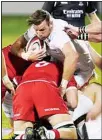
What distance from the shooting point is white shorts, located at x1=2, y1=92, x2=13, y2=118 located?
84.1 inches

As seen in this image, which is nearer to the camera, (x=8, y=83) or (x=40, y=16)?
(x=40, y=16)

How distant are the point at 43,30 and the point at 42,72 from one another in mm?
173

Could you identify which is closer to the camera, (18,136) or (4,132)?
(18,136)

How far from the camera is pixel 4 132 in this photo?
218 cm

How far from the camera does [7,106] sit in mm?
2145

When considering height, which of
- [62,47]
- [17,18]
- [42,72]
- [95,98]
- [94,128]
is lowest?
[94,128]

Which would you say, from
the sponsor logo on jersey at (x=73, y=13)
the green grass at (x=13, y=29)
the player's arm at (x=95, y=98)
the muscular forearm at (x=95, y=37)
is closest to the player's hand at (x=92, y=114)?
the player's arm at (x=95, y=98)

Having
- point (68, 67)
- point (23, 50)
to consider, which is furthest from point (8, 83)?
point (68, 67)

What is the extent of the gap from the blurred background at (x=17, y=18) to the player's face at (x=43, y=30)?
0.07 metres

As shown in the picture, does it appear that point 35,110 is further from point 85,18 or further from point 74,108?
point 85,18

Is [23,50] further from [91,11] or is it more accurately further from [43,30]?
[91,11]

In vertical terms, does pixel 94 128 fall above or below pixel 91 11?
below

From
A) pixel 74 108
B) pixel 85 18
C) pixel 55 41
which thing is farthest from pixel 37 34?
pixel 74 108

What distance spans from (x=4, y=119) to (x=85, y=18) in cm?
55
